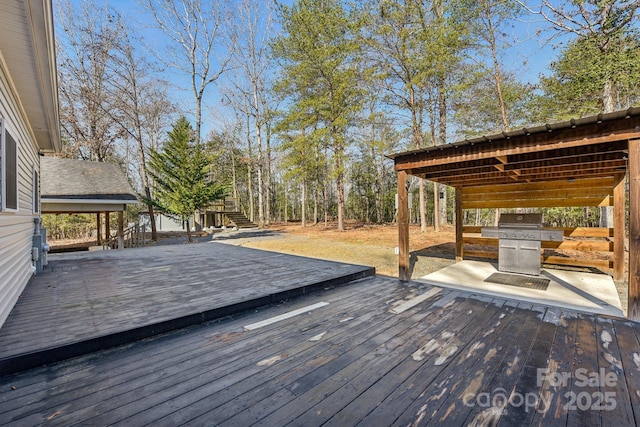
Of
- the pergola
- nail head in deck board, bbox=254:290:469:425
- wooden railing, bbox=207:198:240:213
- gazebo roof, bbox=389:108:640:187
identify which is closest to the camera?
nail head in deck board, bbox=254:290:469:425

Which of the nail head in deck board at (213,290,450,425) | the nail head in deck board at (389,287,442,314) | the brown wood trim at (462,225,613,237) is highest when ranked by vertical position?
the brown wood trim at (462,225,613,237)

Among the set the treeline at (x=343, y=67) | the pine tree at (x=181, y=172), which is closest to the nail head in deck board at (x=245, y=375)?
the pine tree at (x=181, y=172)

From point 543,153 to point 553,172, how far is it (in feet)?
5.36

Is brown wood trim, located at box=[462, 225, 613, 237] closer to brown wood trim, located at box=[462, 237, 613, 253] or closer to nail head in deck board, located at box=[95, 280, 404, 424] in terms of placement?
brown wood trim, located at box=[462, 237, 613, 253]

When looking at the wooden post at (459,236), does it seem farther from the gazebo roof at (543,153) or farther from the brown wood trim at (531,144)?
the brown wood trim at (531,144)

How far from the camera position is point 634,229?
9.46ft

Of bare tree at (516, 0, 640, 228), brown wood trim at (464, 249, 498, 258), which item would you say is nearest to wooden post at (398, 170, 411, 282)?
brown wood trim at (464, 249, 498, 258)

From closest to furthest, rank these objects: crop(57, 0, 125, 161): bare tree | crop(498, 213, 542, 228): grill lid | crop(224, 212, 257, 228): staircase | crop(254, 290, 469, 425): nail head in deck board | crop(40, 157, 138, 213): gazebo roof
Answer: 1. crop(254, 290, 469, 425): nail head in deck board
2. crop(498, 213, 542, 228): grill lid
3. crop(40, 157, 138, 213): gazebo roof
4. crop(57, 0, 125, 161): bare tree
5. crop(224, 212, 257, 228): staircase

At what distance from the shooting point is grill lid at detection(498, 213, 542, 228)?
199 inches

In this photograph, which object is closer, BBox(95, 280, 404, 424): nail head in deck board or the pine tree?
BBox(95, 280, 404, 424): nail head in deck board

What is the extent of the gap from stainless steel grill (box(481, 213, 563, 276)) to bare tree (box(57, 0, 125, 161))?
1704 centimetres

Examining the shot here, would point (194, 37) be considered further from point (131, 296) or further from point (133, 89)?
point (131, 296)

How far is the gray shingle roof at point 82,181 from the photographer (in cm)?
875

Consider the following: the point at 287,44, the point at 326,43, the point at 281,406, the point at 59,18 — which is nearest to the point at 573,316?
the point at 281,406
